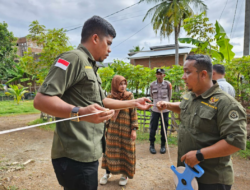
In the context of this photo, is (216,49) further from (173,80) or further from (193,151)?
(193,151)

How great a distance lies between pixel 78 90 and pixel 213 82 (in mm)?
1366

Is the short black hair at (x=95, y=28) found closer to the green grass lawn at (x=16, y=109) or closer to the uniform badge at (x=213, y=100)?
the uniform badge at (x=213, y=100)

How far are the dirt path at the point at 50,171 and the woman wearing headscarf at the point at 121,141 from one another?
38cm

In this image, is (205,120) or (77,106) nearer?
(77,106)

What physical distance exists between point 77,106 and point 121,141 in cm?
198

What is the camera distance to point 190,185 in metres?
1.53

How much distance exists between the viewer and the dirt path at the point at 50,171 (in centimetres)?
317

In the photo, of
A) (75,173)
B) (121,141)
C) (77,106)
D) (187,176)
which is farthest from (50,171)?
(187,176)

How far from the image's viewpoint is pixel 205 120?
1521mm

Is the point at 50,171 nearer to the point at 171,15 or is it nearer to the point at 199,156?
the point at 199,156

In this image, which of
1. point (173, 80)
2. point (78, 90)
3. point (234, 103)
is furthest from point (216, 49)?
point (78, 90)

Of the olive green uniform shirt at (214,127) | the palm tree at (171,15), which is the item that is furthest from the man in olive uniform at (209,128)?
the palm tree at (171,15)

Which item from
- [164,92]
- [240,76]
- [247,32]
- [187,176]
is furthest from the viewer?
[247,32]

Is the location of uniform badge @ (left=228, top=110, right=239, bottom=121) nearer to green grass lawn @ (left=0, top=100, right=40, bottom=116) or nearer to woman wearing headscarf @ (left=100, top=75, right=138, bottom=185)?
woman wearing headscarf @ (left=100, top=75, right=138, bottom=185)
